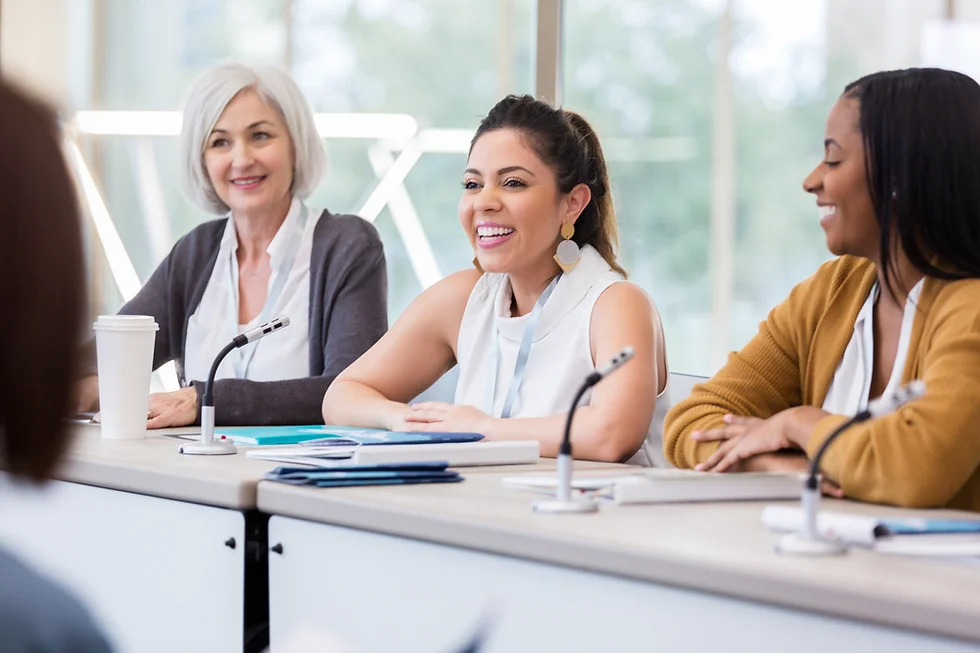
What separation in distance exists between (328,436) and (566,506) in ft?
2.71

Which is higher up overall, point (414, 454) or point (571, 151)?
point (571, 151)

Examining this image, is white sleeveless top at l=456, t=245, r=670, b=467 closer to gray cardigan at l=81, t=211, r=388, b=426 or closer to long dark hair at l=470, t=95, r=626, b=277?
long dark hair at l=470, t=95, r=626, b=277

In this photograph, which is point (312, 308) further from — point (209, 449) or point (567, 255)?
point (209, 449)

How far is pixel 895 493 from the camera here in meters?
1.61

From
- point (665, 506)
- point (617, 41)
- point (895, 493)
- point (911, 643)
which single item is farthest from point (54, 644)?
point (617, 41)

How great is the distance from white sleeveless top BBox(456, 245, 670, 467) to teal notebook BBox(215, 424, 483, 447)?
29 cm

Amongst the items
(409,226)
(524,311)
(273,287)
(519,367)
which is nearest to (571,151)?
(524,311)

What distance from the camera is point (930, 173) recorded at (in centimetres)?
191

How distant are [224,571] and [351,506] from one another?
0.91ft

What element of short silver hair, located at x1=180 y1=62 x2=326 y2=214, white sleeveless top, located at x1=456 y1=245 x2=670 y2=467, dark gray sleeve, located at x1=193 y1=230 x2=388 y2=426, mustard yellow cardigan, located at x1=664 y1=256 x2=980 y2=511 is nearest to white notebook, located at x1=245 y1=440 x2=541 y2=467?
mustard yellow cardigan, located at x1=664 y1=256 x2=980 y2=511

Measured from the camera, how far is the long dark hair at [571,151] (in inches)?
104

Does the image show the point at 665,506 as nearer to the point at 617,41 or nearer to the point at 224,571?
the point at 224,571

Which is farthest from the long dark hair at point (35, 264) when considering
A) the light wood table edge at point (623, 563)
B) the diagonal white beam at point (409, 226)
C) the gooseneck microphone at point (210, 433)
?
the diagonal white beam at point (409, 226)

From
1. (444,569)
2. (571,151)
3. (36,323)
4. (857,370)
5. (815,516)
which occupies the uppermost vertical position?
(571,151)
